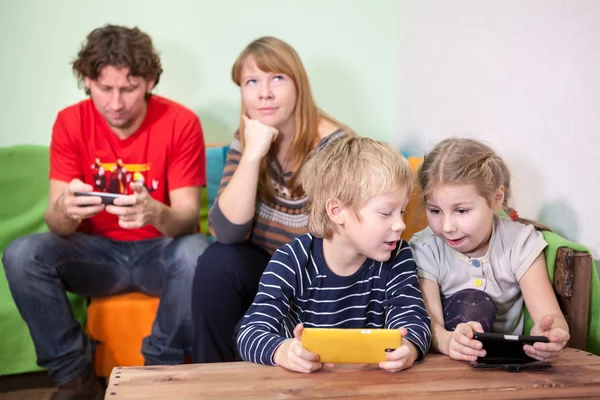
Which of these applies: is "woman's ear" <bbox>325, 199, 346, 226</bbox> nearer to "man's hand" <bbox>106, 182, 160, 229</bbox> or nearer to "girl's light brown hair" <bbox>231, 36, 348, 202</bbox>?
"girl's light brown hair" <bbox>231, 36, 348, 202</bbox>

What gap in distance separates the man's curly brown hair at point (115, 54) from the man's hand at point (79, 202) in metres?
0.41

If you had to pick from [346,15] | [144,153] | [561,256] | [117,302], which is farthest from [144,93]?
[561,256]

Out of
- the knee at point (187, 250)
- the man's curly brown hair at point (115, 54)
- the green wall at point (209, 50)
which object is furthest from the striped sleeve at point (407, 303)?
the green wall at point (209, 50)

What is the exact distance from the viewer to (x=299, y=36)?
275 cm

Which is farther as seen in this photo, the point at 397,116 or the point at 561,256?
the point at 397,116

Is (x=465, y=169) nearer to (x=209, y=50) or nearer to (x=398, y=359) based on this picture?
(x=398, y=359)

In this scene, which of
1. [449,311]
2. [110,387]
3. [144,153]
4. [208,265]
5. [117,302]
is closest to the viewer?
[110,387]

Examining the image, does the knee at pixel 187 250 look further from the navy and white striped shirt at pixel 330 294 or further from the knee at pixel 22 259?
the navy and white striped shirt at pixel 330 294

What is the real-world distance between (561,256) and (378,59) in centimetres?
152

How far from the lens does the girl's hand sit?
1901 millimetres

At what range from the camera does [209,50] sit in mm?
2721

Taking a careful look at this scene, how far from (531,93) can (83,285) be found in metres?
1.44

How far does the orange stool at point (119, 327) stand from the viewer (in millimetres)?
2094

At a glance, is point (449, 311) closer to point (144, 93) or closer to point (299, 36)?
point (144, 93)
